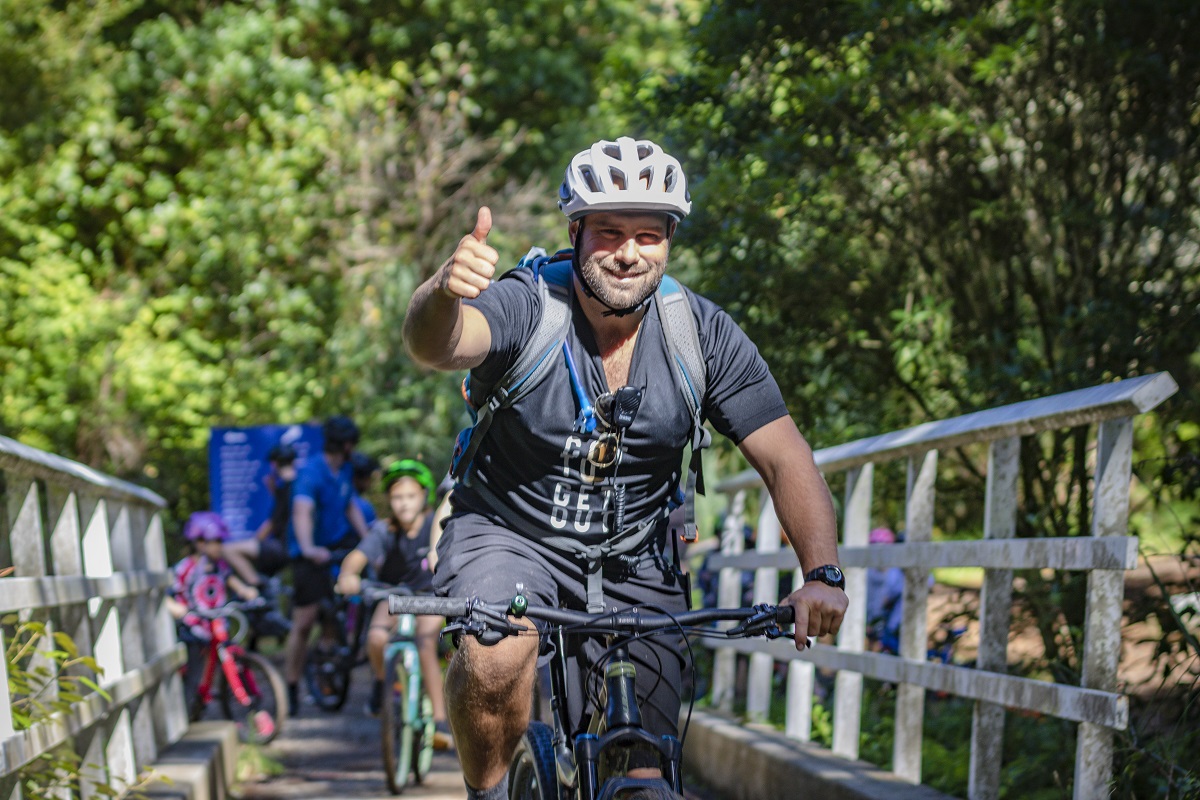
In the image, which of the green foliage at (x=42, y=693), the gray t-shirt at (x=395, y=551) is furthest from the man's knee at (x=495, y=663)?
the gray t-shirt at (x=395, y=551)

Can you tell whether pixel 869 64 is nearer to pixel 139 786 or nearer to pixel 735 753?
pixel 735 753

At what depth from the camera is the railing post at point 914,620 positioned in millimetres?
5457

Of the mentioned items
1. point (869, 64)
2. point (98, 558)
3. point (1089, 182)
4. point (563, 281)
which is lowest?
point (98, 558)

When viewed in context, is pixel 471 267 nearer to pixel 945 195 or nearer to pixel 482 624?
pixel 482 624

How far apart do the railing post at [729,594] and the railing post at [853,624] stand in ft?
5.33

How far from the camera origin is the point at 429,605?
10.4ft

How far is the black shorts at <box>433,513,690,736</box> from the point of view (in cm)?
361

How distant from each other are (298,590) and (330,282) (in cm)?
925

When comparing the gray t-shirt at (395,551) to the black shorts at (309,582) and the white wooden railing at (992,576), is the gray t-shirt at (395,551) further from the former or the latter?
the white wooden railing at (992,576)

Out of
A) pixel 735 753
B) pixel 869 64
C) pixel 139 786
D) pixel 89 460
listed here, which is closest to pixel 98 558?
pixel 139 786

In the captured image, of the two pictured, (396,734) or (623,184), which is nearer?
(623,184)

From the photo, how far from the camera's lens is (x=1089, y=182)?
7152 millimetres

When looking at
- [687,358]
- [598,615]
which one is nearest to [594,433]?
[687,358]

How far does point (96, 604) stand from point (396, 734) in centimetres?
231
